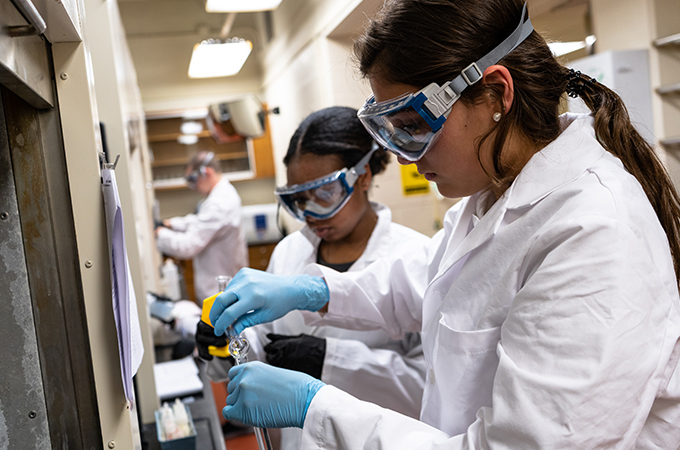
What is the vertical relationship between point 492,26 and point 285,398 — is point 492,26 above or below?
above

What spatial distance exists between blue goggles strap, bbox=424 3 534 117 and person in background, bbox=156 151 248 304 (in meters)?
3.62

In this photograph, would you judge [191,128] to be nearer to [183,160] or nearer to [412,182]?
[183,160]

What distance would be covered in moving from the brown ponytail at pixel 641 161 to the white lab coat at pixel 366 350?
624 millimetres

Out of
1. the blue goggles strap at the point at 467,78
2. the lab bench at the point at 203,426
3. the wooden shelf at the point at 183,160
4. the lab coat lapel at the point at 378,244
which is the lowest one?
the lab bench at the point at 203,426

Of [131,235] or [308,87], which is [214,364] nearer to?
[131,235]

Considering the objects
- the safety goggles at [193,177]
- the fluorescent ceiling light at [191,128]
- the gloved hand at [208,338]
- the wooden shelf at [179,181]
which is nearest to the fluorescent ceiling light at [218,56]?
the safety goggles at [193,177]

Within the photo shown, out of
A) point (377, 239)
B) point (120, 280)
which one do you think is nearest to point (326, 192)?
point (377, 239)

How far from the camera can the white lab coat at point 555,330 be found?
0.72m

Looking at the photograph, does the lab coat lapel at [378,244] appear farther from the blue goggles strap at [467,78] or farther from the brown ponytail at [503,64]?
the blue goggles strap at [467,78]

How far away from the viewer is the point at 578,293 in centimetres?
73

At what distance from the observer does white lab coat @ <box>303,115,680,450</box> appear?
72 cm

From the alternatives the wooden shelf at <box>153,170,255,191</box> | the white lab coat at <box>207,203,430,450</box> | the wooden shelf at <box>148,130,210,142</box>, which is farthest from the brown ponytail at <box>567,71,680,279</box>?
the wooden shelf at <box>148,130,210,142</box>

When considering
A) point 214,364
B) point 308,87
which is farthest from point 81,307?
point 308,87

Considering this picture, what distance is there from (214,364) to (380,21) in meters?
1.21
